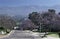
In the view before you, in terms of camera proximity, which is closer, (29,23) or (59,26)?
(59,26)

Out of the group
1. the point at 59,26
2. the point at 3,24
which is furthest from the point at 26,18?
the point at 59,26

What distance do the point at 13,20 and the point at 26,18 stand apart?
391cm

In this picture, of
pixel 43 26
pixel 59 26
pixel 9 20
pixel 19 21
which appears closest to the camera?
pixel 59 26

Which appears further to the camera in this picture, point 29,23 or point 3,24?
point 29,23

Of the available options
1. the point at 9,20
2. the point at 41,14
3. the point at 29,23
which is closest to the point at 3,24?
the point at 9,20

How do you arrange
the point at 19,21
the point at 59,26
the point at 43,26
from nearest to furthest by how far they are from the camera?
the point at 59,26
the point at 43,26
the point at 19,21

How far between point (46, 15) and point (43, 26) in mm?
5868

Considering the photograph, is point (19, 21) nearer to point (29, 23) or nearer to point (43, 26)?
point (29, 23)

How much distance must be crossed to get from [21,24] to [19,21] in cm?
124

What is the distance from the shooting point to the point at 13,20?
112 feet

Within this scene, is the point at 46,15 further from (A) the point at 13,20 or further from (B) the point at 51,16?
(A) the point at 13,20

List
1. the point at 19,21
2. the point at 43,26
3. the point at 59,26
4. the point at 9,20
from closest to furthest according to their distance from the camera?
the point at 59,26
the point at 43,26
the point at 9,20
the point at 19,21

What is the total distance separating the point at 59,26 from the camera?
26.1 meters

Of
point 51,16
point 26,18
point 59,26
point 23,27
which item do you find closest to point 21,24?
point 23,27
